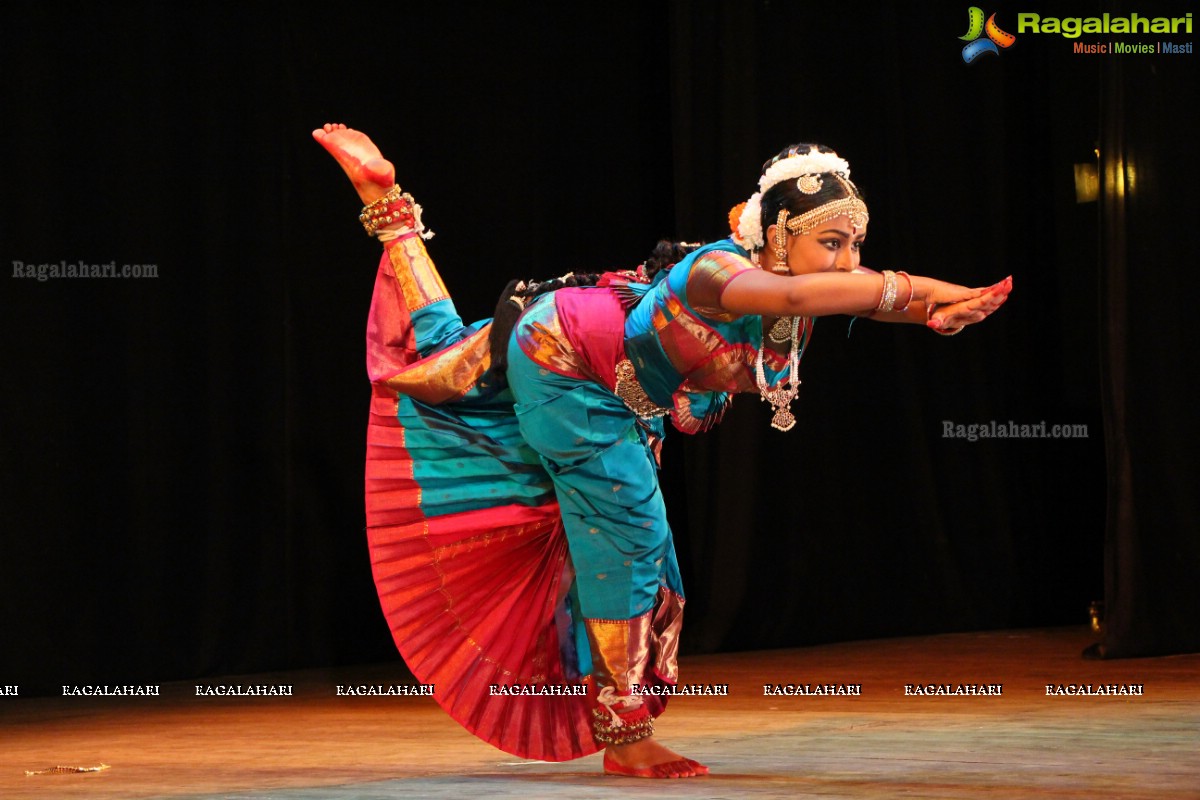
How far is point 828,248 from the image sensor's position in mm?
2537

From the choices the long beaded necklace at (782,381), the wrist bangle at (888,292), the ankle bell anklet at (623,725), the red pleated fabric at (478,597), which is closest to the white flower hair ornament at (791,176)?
the long beaded necklace at (782,381)

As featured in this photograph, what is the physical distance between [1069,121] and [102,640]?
12.6ft

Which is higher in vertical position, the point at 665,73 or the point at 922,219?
the point at 665,73

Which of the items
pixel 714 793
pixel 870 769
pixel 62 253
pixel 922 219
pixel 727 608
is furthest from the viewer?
pixel 922 219

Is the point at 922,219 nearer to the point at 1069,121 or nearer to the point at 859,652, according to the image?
the point at 1069,121

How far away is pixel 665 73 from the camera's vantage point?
533 centimetres

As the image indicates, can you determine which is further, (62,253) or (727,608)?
(727,608)

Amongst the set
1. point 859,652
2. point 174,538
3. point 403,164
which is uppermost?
point 403,164

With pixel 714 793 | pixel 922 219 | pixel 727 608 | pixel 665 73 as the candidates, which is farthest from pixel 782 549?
pixel 714 793

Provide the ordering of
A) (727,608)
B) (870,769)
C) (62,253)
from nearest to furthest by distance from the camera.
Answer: (870,769)
(62,253)
(727,608)

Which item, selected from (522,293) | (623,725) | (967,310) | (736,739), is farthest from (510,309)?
(736,739)

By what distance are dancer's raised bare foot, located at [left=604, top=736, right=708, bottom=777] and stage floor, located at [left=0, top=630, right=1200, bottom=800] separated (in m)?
0.04

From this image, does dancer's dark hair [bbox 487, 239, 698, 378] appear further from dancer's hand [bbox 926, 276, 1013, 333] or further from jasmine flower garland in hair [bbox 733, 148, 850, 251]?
dancer's hand [bbox 926, 276, 1013, 333]

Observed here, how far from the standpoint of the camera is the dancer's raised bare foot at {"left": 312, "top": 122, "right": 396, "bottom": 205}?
291cm
